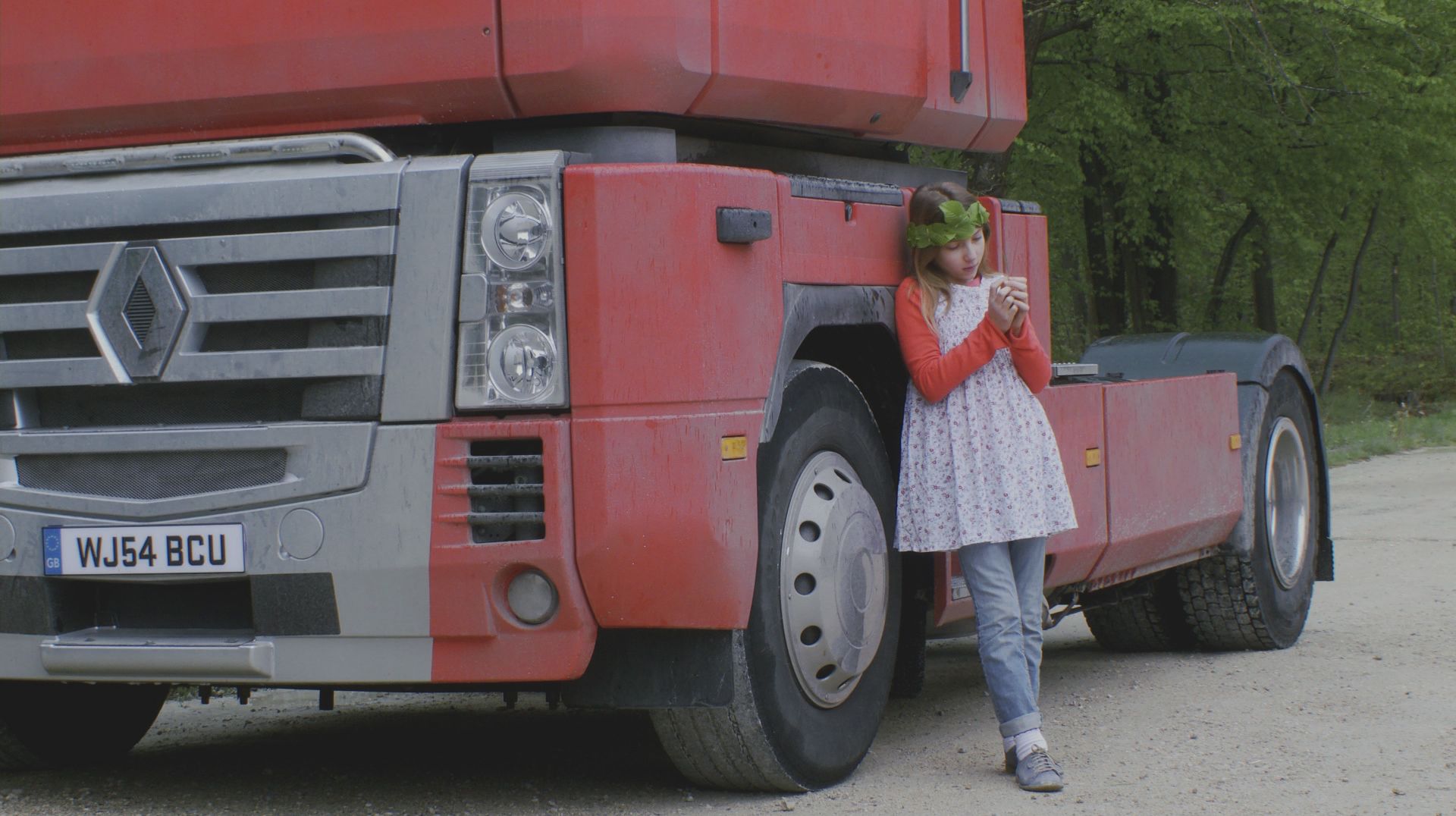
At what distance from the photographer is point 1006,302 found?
4645mm

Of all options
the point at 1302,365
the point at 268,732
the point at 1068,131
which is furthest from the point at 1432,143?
the point at 268,732

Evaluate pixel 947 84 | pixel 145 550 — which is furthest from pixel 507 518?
pixel 947 84

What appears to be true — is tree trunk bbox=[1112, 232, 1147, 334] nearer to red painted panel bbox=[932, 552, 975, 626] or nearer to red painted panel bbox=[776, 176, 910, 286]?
red painted panel bbox=[932, 552, 975, 626]

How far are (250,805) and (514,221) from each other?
5.65 ft

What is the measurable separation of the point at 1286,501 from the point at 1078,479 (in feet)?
7.28

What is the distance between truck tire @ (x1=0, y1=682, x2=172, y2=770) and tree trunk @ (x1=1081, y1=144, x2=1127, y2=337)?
19.6 m

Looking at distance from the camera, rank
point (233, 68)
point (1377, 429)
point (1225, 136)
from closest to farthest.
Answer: point (233, 68)
point (1377, 429)
point (1225, 136)

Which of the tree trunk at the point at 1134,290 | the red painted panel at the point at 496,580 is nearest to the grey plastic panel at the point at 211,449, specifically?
the red painted panel at the point at 496,580

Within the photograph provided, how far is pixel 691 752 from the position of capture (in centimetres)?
440

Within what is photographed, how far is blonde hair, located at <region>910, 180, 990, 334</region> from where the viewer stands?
488 cm

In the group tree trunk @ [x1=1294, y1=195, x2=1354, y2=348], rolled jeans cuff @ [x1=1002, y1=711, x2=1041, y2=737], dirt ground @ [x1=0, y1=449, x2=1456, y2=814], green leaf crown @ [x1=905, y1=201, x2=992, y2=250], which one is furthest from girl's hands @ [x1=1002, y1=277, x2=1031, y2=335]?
tree trunk @ [x1=1294, y1=195, x2=1354, y2=348]

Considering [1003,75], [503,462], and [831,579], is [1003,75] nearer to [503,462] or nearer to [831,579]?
[831,579]

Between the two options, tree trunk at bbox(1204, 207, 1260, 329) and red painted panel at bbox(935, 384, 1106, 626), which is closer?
red painted panel at bbox(935, 384, 1106, 626)

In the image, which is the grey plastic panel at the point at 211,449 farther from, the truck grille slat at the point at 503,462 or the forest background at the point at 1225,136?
the forest background at the point at 1225,136
